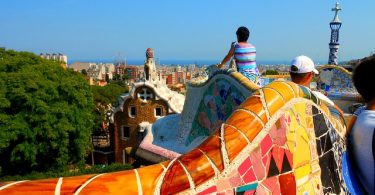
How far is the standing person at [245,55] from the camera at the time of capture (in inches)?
204

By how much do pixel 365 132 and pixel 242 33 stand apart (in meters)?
3.68

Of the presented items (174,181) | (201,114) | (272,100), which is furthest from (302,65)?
(201,114)

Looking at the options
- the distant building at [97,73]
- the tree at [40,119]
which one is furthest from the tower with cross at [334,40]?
the distant building at [97,73]

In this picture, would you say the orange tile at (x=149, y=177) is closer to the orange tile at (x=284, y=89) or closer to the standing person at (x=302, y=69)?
the orange tile at (x=284, y=89)

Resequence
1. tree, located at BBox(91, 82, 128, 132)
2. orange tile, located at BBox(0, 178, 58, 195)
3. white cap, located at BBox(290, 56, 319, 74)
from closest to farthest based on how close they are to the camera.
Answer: orange tile, located at BBox(0, 178, 58, 195), white cap, located at BBox(290, 56, 319, 74), tree, located at BBox(91, 82, 128, 132)

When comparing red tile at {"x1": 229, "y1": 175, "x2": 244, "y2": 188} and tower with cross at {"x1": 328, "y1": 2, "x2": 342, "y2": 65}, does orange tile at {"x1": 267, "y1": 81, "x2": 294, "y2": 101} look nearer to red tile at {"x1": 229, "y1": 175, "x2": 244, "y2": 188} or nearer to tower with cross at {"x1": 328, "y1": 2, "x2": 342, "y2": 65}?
red tile at {"x1": 229, "y1": 175, "x2": 244, "y2": 188}

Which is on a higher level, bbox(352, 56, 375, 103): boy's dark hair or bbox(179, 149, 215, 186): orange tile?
bbox(352, 56, 375, 103): boy's dark hair

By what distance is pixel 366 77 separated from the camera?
5.46 feet

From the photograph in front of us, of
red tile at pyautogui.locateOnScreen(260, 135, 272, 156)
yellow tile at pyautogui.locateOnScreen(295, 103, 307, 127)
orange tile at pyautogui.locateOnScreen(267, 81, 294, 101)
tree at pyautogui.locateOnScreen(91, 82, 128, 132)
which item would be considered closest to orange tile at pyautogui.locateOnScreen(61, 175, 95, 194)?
red tile at pyautogui.locateOnScreen(260, 135, 272, 156)

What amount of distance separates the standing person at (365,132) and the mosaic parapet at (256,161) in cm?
60

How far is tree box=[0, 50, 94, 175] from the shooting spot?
1319 cm

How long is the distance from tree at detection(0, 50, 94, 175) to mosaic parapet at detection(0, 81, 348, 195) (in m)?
12.1

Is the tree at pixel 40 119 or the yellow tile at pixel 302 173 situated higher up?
the yellow tile at pixel 302 173

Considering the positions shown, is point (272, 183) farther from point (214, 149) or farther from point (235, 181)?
point (214, 149)
